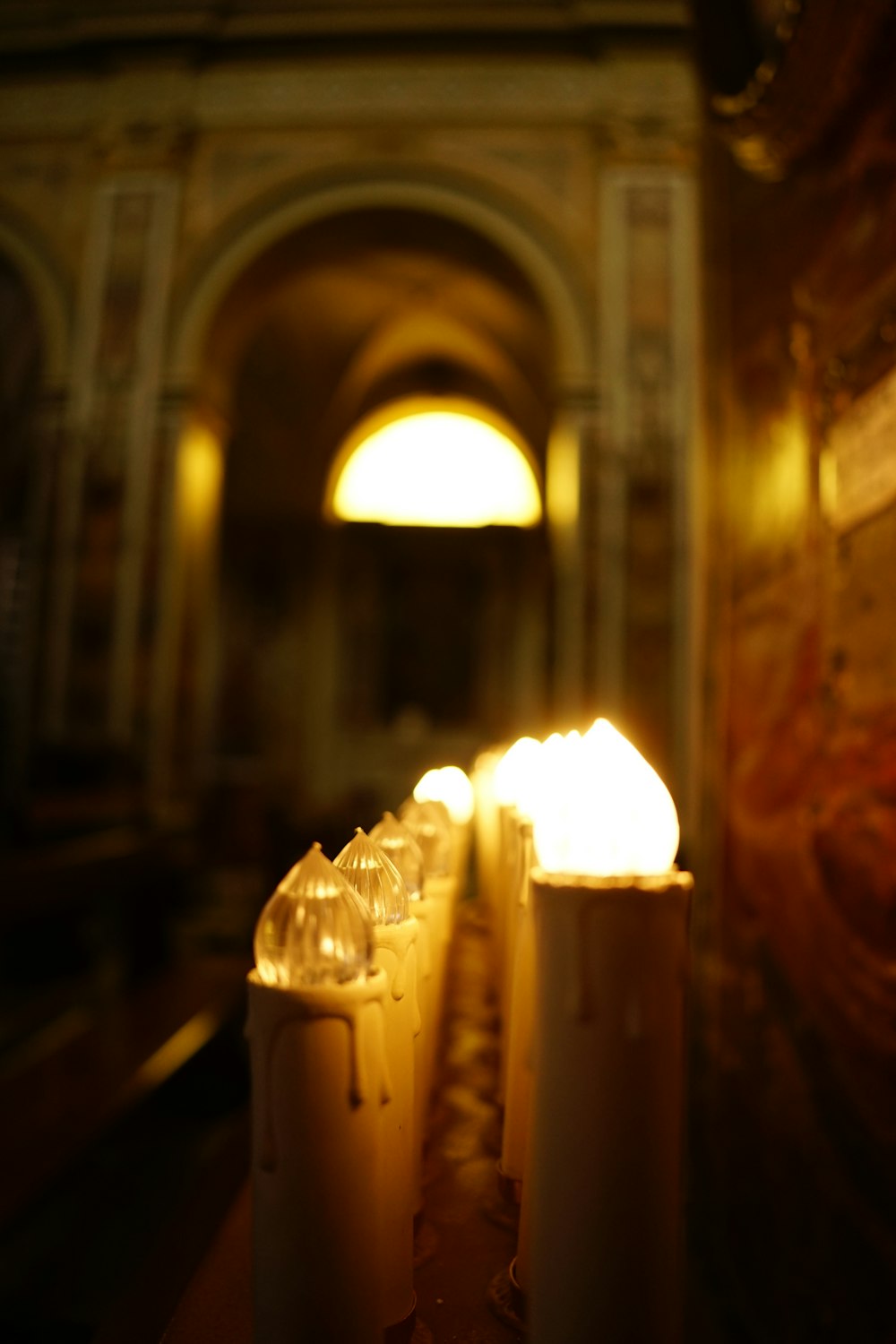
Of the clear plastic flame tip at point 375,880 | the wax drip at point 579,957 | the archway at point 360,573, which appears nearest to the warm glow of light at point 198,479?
the archway at point 360,573

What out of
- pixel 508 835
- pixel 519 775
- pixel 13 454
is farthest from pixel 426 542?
pixel 508 835

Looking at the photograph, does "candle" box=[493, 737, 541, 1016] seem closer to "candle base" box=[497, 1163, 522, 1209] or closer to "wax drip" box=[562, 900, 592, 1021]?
"candle base" box=[497, 1163, 522, 1209]

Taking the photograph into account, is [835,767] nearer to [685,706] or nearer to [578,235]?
[685,706]

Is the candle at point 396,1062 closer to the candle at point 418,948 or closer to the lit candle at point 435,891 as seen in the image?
the candle at point 418,948

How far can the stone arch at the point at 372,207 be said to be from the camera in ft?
21.4

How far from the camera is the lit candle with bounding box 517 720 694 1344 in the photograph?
2.08 ft

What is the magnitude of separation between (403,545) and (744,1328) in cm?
1038

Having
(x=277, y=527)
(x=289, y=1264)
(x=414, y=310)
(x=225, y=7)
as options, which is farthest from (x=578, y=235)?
(x=289, y=1264)

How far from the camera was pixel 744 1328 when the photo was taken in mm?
2717

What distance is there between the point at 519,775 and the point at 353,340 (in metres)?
9.66

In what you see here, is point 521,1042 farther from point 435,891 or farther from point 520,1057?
point 435,891

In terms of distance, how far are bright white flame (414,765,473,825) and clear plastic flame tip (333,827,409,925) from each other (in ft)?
2.23

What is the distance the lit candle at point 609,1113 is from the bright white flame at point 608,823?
1.0 inches

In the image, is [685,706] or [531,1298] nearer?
[531,1298]
